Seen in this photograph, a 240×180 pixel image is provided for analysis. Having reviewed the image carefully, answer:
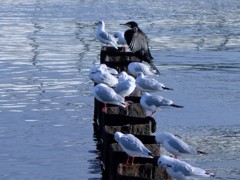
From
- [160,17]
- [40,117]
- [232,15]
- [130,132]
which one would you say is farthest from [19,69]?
[232,15]

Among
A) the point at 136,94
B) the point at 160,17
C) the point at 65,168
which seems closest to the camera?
the point at 65,168

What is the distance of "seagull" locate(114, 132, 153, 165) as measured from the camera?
10.8 m

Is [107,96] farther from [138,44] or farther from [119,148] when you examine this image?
[138,44]

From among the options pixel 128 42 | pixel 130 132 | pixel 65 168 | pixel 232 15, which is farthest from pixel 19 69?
pixel 232 15

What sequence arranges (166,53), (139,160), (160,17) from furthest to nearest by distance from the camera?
(160,17) < (166,53) < (139,160)

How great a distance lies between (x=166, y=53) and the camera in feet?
80.7

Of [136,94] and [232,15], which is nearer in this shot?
[136,94]

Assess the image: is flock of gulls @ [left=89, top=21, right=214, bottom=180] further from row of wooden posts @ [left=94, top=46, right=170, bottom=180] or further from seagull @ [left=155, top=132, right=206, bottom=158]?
row of wooden posts @ [left=94, top=46, right=170, bottom=180]

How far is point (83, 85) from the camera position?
1967cm

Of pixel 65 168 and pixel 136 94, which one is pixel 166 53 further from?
pixel 65 168

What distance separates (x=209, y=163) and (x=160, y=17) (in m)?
21.4

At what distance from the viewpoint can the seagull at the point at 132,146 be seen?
1082 cm

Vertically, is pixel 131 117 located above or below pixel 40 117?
above

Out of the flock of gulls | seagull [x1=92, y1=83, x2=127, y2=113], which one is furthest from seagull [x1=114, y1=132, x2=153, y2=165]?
seagull [x1=92, y1=83, x2=127, y2=113]
